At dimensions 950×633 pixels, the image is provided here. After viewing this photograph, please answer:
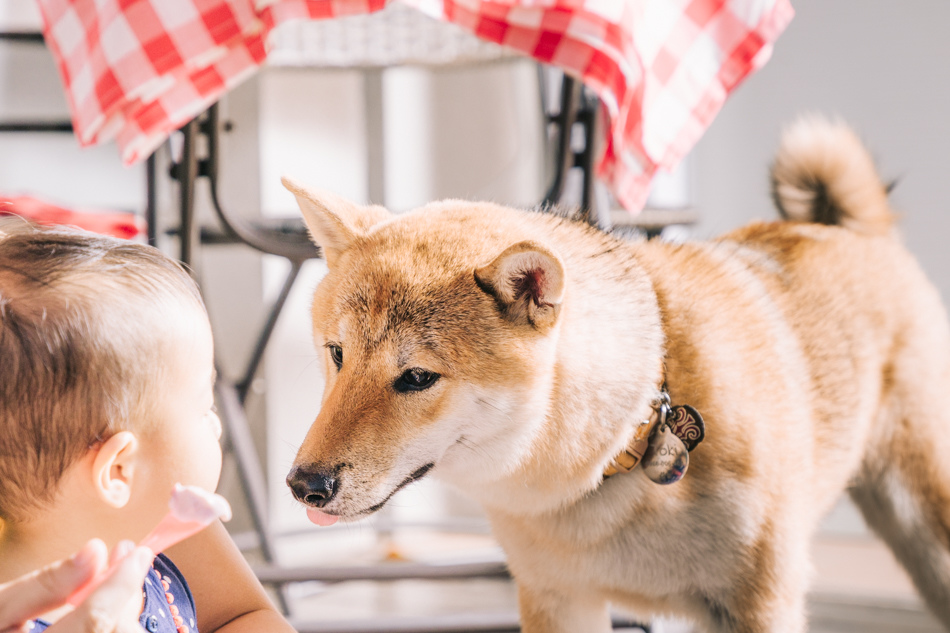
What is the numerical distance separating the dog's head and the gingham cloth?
0.88 ft

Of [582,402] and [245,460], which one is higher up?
[582,402]

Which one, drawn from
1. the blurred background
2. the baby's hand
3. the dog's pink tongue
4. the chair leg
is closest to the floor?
the blurred background

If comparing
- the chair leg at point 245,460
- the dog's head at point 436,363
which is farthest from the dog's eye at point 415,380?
the chair leg at point 245,460

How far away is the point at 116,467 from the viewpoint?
1.91 feet

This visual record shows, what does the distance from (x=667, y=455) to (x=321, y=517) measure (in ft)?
1.11

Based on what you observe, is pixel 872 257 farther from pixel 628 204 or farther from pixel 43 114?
pixel 43 114

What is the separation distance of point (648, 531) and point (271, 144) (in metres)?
1.52

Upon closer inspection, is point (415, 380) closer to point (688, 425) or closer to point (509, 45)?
point (688, 425)

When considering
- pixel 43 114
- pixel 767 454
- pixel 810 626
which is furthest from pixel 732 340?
pixel 43 114

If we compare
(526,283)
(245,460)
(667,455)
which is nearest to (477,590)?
(245,460)

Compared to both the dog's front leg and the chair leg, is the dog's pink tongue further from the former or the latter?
the chair leg

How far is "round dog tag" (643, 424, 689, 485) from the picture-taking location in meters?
0.82

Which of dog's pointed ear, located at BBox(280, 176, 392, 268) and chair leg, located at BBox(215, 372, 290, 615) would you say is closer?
dog's pointed ear, located at BBox(280, 176, 392, 268)

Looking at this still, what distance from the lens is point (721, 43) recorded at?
1.00 m
